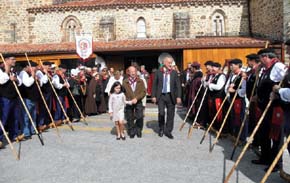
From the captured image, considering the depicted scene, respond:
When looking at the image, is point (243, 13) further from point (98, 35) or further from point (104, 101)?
point (104, 101)

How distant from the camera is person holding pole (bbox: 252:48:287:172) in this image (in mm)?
4848

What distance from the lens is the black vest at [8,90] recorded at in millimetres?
7043

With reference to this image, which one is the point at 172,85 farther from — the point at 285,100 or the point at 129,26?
the point at 129,26

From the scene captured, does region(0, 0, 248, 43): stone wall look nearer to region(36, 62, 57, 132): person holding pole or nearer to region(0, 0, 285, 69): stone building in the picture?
region(0, 0, 285, 69): stone building

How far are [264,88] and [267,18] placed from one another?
45.6 feet

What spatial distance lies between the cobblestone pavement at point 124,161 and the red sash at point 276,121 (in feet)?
2.26

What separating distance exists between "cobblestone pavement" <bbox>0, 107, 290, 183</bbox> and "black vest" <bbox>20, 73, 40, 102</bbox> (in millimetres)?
1040

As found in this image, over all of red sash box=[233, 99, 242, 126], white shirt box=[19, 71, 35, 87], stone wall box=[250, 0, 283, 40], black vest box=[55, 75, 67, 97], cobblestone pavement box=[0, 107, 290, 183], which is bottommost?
cobblestone pavement box=[0, 107, 290, 183]

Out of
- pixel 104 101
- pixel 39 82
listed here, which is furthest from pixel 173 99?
pixel 104 101

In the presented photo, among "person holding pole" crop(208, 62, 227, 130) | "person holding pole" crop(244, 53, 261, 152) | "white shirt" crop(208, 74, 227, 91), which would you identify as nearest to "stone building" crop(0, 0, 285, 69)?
"person holding pole" crop(208, 62, 227, 130)

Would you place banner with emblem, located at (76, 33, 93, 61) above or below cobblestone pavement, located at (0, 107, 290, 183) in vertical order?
above

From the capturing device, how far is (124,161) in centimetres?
597

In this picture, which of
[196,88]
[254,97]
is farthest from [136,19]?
[254,97]

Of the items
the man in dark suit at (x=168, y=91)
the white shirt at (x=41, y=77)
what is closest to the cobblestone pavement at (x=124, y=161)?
the man in dark suit at (x=168, y=91)
